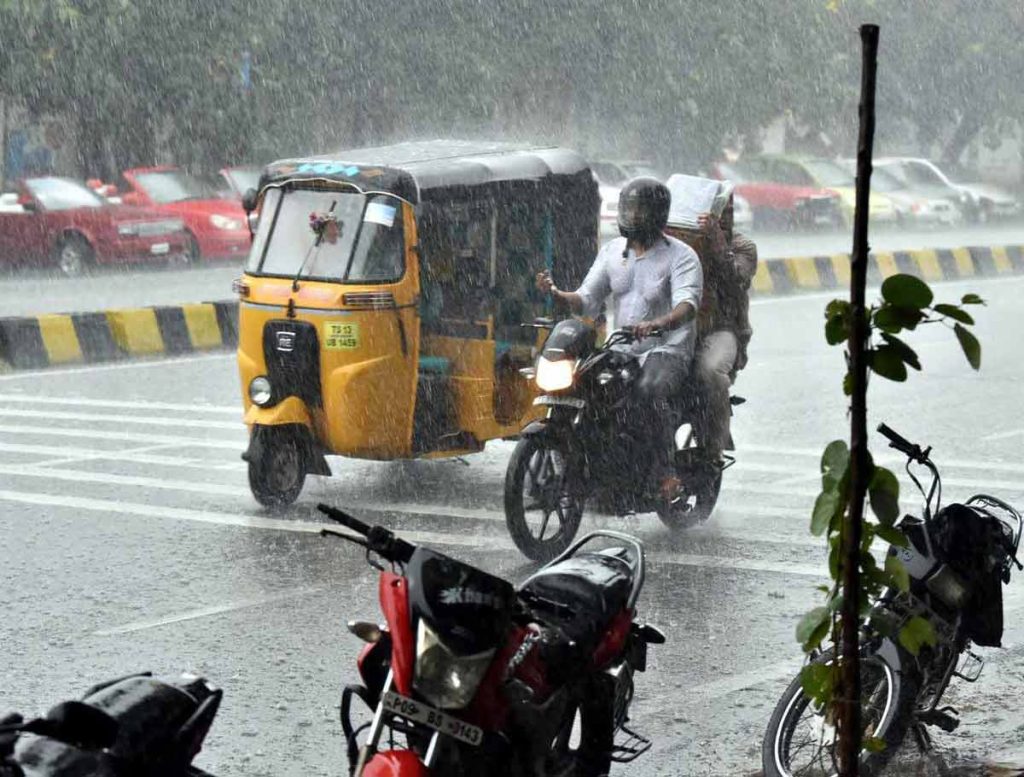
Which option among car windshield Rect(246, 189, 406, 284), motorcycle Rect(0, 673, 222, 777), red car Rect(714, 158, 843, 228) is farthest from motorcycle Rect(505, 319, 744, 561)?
red car Rect(714, 158, 843, 228)

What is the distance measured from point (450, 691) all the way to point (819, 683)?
838mm

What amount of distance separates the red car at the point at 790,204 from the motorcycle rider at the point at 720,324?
25.9 metres

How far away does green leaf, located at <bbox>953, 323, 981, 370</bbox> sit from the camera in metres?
3.72

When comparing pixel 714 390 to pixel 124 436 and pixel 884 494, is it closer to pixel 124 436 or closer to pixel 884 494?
pixel 124 436

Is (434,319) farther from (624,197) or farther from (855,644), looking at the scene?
(855,644)

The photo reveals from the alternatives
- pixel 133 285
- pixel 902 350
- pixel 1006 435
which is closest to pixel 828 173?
pixel 133 285

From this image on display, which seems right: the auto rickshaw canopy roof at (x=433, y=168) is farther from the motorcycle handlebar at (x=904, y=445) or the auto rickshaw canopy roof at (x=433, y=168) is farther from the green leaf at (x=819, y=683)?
the green leaf at (x=819, y=683)

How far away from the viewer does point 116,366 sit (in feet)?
52.3

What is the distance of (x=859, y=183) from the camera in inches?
142

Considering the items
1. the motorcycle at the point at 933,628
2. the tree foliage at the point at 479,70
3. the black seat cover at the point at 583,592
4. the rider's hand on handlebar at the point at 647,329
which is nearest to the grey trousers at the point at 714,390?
the rider's hand on handlebar at the point at 647,329

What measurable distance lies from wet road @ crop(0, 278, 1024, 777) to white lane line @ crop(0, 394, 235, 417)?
0.04 metres

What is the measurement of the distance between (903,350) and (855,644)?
61 centimetres

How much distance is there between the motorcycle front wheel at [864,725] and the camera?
5.14 metres

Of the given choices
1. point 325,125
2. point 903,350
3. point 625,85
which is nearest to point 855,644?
point 903,350
